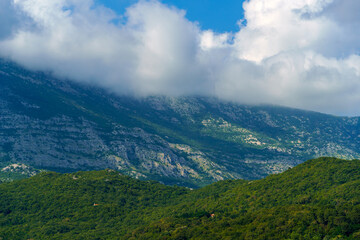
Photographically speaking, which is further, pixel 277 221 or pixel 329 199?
pixel 329 199

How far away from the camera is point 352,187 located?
194625 millimetres

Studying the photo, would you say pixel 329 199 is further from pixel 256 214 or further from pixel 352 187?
pixel 256 214

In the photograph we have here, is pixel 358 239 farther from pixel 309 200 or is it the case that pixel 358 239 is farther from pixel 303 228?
pixel 309 200

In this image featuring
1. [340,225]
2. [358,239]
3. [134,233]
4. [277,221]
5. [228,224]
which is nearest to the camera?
[358,239]

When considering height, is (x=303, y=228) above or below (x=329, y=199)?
below

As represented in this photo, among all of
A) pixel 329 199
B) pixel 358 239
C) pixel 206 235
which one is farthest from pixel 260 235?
pixel 329 199

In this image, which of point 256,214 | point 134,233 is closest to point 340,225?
point 256,214

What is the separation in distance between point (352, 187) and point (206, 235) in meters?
84.2

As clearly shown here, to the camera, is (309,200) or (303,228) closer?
(303,228)

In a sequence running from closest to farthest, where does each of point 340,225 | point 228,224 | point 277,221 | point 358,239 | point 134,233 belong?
point 358,239 < point 340,225 < point 277,221 < point 228,224 < point 134,233

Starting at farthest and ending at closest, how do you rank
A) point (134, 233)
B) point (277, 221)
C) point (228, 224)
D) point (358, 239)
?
1. point (134, 233)
2. point (228, 224)
3. point (277, 221)
4. point (358, 239)

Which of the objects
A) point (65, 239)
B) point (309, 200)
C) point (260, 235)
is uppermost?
point (309, 200)

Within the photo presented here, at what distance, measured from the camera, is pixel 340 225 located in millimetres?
144625

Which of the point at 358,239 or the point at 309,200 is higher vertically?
the point at 309,200
